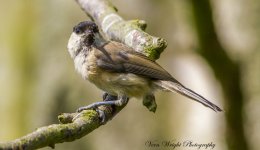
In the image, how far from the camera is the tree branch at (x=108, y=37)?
3.22m

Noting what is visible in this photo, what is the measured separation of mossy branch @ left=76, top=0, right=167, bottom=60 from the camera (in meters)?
4.86

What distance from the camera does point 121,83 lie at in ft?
16.2

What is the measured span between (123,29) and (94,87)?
3.12 metres

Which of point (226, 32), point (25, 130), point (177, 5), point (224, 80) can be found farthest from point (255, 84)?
point (25, 130)

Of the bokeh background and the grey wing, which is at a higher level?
the bokeh background

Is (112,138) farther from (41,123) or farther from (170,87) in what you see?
(170,87)

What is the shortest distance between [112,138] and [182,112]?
1064 millimetres

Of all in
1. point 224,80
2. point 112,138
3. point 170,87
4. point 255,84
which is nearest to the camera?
point 170,87

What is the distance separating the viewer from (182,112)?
8.66 metres

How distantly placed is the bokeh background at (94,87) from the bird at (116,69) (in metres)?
2.91

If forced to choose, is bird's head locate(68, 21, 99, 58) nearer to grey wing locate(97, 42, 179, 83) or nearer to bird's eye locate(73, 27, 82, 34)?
bird's eye locate(73, 27, 82, 34)

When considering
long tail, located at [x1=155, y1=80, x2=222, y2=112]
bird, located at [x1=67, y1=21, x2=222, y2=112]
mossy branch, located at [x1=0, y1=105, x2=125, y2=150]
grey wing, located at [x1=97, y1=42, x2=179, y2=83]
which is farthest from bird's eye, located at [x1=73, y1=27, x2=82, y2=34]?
mossy branch, located at [x1=0, y1=105, x2=125, y2=150]

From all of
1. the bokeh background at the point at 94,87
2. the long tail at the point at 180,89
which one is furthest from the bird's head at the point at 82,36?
the bokeh background at the point at 94,87

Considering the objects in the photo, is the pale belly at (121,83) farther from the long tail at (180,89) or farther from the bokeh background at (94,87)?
the bokeh background at (94,87)
